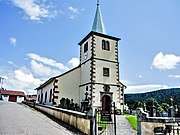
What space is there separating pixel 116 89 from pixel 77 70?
219 inches

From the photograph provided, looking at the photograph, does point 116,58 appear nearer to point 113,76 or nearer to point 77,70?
point 113,76

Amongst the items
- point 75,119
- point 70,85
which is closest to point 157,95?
point 70,85

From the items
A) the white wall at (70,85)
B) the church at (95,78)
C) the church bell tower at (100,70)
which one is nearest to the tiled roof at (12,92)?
the church at (95,78)

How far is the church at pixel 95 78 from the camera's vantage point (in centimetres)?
2198

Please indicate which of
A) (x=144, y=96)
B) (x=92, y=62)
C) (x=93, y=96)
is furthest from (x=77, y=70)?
(x=144, y=96)

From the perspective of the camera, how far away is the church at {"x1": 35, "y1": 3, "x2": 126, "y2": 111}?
21984 millimetres

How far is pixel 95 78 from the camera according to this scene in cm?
2197

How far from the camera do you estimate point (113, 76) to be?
A: 23.3 m

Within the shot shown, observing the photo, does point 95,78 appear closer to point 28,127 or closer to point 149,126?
point 28,127

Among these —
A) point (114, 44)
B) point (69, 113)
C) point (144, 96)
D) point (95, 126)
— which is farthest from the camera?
point (144, 96)

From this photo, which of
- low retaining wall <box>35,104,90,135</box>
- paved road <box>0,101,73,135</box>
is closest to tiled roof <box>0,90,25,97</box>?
low retaining wall <box>35,104,90,135</box>

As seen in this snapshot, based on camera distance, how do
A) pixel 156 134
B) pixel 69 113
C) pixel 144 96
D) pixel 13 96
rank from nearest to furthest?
pixel 156 134 < pixel 69 113 < pixel 144 96 < pixel 13 96

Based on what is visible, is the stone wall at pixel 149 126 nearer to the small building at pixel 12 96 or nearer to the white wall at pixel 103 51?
the white wall at pixel 103 51

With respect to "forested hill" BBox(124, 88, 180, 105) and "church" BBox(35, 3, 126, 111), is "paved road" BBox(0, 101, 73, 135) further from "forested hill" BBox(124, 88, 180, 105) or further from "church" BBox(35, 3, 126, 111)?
"forested hill" BBox(124, 88, 180, 105)
